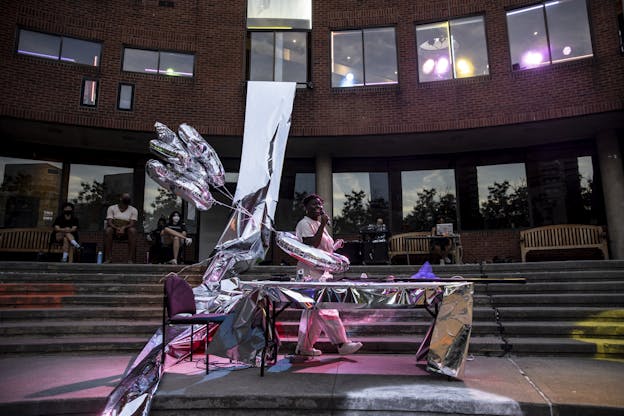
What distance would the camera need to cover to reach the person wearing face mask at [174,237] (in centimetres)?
934

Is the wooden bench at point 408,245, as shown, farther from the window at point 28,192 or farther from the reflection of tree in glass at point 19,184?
the reflection of tree in glass at point 19,184

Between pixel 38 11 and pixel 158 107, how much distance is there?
12.3ft

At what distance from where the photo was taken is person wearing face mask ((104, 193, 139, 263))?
8.96m

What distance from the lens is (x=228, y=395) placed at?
359 cm

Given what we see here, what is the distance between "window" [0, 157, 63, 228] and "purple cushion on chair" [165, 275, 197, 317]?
9107 millimetres

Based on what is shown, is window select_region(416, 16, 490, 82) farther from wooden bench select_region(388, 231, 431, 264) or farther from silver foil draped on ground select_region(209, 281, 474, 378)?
silver foil draped on ground select_region(209, 281, 474, 378)

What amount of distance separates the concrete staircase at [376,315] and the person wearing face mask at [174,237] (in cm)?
158

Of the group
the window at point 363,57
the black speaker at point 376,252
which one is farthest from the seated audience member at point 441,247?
the window at point 363,57

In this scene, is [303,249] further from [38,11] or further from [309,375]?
[38,11]

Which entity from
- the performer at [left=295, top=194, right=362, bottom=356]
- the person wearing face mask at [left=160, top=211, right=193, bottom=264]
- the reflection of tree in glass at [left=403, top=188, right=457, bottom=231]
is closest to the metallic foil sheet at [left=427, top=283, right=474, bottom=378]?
the performer at [left=295, top=194, right=362, bottom=356]

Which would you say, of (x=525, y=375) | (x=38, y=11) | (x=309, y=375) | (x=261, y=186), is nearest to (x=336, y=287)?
(x=309, y=375)

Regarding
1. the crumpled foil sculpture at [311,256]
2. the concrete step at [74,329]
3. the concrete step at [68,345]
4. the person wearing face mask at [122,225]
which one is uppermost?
the person wearing face mask at [122,225]

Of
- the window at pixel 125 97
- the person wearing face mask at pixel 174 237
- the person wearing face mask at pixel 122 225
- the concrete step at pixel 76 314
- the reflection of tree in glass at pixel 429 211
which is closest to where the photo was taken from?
the concrete step at pixel 76 314

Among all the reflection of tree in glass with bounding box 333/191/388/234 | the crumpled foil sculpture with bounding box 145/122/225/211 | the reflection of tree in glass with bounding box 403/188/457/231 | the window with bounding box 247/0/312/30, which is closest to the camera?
the crumpled foil sculpture with bounding box 145/122/225/211
